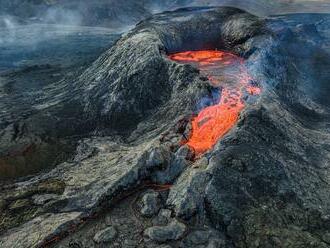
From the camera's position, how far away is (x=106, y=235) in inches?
328

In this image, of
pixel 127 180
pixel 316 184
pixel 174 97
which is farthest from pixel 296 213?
pixel 174 97

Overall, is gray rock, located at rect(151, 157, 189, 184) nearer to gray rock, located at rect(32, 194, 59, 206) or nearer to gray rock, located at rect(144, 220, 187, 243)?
gray rock, located at rect(144, 220, 187, 243)

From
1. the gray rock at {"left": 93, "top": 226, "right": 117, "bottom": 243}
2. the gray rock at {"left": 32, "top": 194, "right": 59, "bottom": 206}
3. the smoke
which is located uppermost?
the gray rock at {"left": 93, "top": 226, "right": 117, "bottom": 243}

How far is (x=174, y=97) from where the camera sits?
13.1 meters

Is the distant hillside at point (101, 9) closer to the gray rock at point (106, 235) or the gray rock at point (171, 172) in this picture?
the gray rock at point (171, 172)

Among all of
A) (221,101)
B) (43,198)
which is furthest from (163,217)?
(221,101)

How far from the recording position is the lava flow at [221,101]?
34.6 ft

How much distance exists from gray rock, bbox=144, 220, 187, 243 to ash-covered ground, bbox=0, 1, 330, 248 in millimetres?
21

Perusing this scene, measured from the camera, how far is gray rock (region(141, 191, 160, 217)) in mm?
8812

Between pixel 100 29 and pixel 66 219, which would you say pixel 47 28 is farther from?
pixel 66 219

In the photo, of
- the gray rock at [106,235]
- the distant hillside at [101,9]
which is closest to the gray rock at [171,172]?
the gray rock at [106,235]

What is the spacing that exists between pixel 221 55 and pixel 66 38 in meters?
16.0

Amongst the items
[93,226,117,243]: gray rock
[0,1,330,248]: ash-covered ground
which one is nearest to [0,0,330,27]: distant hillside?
[0,1,330,248]: ash-covered ground

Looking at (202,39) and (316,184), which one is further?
(202,39)
